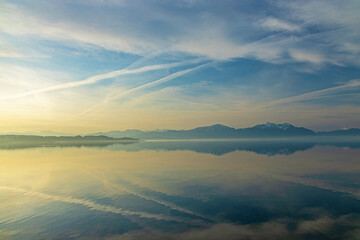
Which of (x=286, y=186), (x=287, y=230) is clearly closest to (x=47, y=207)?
(x=287, y=230)

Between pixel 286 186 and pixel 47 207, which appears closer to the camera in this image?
pixel 47 207

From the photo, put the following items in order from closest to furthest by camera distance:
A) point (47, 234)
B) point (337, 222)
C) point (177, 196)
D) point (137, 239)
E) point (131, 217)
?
point (137, 239)
point (47, 234)
point (337, 222)
point (131, 217)
point (177, 196)

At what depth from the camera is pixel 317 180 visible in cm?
3622

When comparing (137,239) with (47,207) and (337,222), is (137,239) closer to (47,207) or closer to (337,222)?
(47,207)

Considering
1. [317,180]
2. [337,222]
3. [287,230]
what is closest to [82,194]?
[287,230]

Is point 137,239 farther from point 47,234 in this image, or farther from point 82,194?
point 82,194

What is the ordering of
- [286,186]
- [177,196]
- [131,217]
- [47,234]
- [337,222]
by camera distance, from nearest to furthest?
[47,234], [337,222], [131,217], [177,196], [286,186]

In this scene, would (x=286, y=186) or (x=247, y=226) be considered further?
(x=286, y=186)

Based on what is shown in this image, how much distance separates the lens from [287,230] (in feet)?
57.5

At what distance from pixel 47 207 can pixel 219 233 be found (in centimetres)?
1876

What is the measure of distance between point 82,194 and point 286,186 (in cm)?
2841

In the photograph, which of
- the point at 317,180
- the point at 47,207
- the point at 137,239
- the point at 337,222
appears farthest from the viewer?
the point at 317,180

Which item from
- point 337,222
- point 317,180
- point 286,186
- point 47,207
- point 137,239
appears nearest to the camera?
point 137,239

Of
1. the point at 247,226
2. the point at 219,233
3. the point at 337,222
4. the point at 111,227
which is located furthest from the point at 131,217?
the point at 337,222
